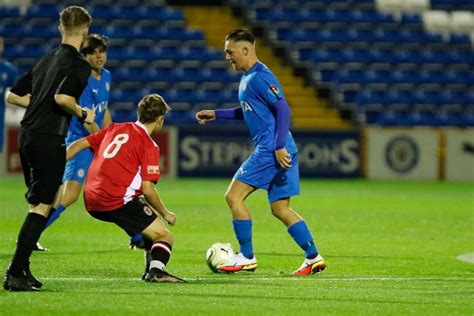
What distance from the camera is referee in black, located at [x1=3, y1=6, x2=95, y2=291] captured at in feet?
25.1

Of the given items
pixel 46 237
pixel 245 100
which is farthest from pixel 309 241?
pixel 46 237

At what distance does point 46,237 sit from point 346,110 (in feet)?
53.7

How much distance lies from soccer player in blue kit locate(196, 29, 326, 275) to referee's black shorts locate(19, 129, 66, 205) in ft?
6.26

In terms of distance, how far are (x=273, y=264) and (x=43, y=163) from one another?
2.86 m

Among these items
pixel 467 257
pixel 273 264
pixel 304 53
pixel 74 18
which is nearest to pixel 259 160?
pixel 273 264

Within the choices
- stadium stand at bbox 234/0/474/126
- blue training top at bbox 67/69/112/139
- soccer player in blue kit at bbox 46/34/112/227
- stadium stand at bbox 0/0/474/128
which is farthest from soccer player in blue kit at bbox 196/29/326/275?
stadium stand at bbox 234/0/474/126

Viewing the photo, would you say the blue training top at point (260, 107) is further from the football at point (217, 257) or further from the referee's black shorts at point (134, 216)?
the referee's black shorts at point (134, 216)

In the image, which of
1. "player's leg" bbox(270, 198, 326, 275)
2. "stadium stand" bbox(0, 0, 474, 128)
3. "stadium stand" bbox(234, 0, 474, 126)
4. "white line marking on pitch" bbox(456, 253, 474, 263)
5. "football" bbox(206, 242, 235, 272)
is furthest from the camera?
"stadium stand" bbox(234, 0, 474, 126)

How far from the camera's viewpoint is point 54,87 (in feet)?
25.2

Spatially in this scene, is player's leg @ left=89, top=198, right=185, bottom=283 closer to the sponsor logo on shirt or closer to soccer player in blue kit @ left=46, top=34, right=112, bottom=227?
the sponsor logo on shirt

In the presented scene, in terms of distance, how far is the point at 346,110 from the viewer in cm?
2767

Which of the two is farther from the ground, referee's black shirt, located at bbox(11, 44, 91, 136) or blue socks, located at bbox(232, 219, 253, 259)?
referee's black shirt, located at bbox(11, 44, 91, 136)

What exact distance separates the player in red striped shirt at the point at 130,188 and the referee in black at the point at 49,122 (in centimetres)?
47

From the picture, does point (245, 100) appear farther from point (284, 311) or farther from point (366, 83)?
point (366, 83)
